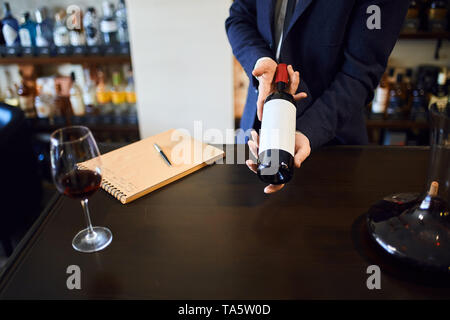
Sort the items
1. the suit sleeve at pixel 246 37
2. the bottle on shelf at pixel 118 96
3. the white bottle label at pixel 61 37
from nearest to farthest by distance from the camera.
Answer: the suit sleeve at pixel 246 37 < the white bottle label at pixel 61 37 < the bottle on shelf at pixel 118 96

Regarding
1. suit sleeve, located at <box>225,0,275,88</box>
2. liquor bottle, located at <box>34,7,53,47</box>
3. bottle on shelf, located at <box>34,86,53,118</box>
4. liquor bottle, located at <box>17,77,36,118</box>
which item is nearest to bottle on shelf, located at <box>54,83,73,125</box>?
bottle on shelf, located at <box>34,86,53,118</box>

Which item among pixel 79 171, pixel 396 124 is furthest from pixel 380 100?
pixel 79 171

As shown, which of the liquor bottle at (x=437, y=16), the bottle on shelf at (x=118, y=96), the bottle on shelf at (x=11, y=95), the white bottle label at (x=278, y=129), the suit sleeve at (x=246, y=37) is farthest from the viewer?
the bottle on shelf at (x=11, y=95)

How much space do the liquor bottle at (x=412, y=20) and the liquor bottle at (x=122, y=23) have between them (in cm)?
154

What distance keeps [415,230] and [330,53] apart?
2.08ft

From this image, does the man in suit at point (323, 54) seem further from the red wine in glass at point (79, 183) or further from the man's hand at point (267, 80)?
the red wine in glass at point (79, 183)

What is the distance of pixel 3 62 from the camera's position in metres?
2.34

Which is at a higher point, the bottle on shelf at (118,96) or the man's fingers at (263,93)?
the man's fingers at (263,93)

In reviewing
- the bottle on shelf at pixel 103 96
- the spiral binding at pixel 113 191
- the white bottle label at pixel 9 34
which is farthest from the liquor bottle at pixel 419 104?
the white bottle label at pixel 9 34

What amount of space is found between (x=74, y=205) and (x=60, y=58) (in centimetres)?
175

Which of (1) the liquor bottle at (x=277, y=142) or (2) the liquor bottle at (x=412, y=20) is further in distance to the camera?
(2) the liquor bottle at (x=412, y=20)

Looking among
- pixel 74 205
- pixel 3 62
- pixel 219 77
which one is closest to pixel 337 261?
pixel 74 205

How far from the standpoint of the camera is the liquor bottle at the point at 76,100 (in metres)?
2.39

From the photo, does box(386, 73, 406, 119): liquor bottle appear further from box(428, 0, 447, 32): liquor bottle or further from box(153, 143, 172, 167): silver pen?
box(153, 143, 172, 167): silver pen
